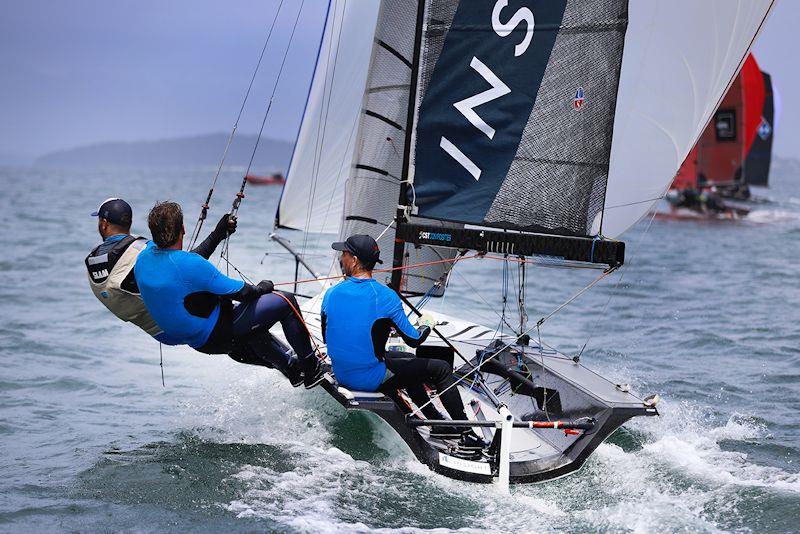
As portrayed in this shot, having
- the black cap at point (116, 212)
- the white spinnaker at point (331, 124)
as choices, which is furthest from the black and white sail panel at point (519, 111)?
the white spinnaker at point (331, 124)

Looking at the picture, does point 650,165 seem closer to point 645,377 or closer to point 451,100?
point 451,100

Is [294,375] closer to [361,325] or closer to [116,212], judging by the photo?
[361,325]

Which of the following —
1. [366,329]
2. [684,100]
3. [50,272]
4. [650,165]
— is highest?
[684,100]

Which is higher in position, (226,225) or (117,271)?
(226,225)

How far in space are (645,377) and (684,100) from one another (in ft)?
10.3

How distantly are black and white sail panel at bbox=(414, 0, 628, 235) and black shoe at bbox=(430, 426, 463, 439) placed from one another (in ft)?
4.29

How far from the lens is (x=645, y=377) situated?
26.6ft

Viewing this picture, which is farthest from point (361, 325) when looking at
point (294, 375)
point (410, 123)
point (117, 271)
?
point (410, 123)

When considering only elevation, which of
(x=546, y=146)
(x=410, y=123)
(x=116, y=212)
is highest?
(x=410, y=123)

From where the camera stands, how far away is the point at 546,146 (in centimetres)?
553

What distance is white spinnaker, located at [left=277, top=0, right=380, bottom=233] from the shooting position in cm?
780

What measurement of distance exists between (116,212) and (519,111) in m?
2.49

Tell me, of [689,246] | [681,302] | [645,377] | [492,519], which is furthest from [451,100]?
[689,246]

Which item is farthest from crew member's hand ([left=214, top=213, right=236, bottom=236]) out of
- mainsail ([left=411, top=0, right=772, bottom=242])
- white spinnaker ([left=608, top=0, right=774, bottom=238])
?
A: white spinnaker ([left=608, top=0, right=774, bottom=238])
